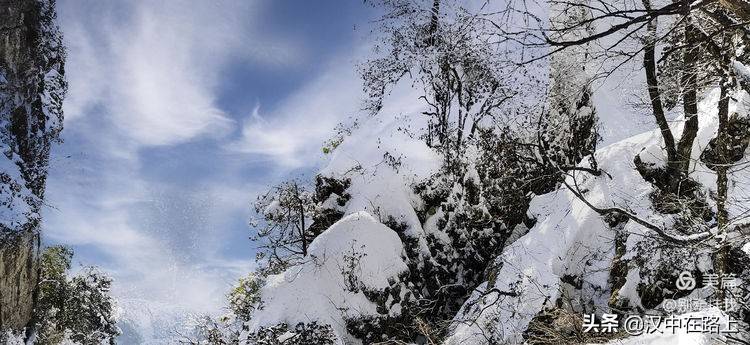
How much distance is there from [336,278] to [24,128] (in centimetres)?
1475

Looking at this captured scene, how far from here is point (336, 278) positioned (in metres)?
10.3

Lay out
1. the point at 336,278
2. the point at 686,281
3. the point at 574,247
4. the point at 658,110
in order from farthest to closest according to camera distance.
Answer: the point at 336,278
the point at 574,247
the point at 658,110
the point at 686,281

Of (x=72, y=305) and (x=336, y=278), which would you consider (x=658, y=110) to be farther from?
(x=72, y=305)

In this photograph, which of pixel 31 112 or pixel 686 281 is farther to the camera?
pixel 31 112

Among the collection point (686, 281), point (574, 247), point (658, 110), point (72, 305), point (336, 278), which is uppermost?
point (72, 305)

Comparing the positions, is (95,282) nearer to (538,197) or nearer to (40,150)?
(40,150)

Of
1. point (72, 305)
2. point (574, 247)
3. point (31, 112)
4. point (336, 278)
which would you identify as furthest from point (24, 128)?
point (574, 247)

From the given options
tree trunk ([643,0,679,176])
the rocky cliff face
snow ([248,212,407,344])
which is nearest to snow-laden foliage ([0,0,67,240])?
the rocky cliff face

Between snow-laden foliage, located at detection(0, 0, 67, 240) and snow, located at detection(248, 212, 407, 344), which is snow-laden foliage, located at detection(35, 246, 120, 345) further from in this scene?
snow, located at detection(248, 212, 407, 344)

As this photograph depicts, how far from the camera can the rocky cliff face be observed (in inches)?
653

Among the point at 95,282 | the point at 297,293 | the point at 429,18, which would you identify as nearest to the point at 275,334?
the point at 297,293

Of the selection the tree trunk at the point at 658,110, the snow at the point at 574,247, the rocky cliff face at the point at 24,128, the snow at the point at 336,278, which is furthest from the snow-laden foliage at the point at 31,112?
the tree trunk at the point at 658,110

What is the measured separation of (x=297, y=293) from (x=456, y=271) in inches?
165

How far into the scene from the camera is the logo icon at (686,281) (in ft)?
21.9
